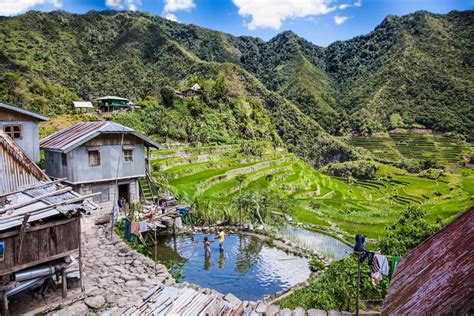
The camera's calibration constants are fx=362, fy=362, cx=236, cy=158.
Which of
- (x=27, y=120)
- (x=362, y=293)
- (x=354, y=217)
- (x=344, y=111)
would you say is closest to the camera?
(x=362, y=293)

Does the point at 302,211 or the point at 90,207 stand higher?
the point at 90,207

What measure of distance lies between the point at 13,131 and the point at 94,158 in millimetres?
4042

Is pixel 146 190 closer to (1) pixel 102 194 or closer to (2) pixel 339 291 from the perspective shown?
(1) pixel 102 194

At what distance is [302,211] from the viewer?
27844mm

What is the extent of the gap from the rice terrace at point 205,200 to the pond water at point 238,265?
0.33 feet

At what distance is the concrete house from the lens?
761 inches

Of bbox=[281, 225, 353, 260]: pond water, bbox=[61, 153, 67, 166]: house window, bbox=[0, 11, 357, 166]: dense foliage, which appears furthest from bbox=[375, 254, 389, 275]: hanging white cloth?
bbox=[0, 11, 357, 166]: dense foliage

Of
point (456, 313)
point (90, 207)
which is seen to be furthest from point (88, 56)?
point (456, 313)

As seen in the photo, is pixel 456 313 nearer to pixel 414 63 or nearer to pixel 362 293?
pixel 362 293

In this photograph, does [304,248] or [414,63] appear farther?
[414,63]

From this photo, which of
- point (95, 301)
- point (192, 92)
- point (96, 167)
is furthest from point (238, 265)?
point (192, 92)

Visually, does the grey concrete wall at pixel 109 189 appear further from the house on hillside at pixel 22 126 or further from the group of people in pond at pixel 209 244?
the group of people in pond at pixel 209 244

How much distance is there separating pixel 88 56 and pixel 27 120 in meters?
98.3

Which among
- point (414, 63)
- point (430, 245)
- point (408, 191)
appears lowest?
point (408, 191)
